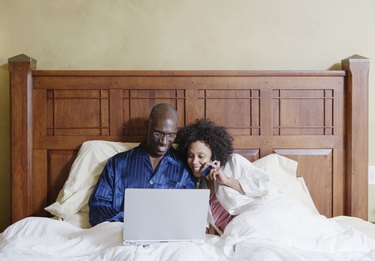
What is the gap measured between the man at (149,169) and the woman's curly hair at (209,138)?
0.07 metres

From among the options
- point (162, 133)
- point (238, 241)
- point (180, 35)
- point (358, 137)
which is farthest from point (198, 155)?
point (358, 137)

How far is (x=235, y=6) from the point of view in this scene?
2447 millimetres

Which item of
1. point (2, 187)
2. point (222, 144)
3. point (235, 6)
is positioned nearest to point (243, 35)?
point (235, 6)

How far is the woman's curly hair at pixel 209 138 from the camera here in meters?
2.03

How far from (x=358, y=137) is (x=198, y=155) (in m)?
0.96

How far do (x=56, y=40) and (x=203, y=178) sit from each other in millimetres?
1204

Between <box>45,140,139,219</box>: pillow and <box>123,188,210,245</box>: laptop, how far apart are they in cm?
61

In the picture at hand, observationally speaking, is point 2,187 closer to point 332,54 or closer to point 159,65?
point 159,65

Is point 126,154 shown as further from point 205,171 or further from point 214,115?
point 214,115

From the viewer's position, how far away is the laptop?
1.46 meters

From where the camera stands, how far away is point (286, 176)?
2.22 m

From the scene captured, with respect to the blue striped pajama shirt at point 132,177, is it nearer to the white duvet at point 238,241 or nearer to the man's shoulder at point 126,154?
the man's shoulder at point 126,154

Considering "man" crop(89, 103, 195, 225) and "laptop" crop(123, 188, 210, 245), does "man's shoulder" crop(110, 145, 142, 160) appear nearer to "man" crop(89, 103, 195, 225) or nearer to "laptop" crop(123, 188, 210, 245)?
"man" crop(89, 103, 195, 225)

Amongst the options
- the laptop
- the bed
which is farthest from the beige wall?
the laptop
